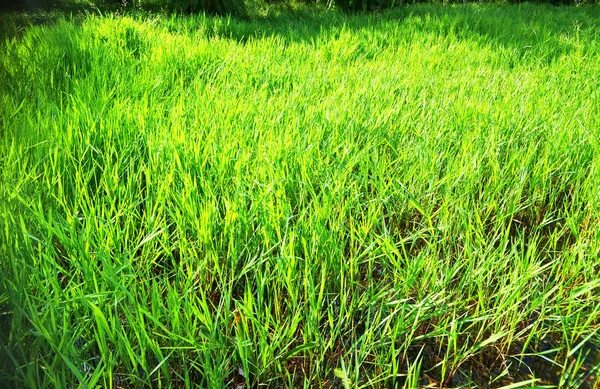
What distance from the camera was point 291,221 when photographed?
1302 millimetres

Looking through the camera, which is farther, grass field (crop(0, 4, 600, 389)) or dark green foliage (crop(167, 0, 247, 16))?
dark green foliage (crop(167, 0, 247, 16))

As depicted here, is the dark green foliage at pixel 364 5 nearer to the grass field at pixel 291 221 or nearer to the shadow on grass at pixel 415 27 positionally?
the shadow on grass at pixel 415 27

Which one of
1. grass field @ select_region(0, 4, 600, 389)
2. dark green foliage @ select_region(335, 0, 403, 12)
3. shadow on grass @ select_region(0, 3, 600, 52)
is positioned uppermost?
dark green foliage @ select_region(335, 0, 403, 12)

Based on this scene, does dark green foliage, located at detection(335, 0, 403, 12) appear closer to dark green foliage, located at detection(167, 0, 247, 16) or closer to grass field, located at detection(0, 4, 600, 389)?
dark green foliage, located at detection(167, 0, 247, 16)

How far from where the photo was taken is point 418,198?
1.41m

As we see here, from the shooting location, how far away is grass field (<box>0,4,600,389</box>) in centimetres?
90

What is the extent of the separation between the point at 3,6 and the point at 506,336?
1081 millimetres

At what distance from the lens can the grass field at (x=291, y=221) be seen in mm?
904

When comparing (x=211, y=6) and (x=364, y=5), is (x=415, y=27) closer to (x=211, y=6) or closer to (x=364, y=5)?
(x=364, y=5)

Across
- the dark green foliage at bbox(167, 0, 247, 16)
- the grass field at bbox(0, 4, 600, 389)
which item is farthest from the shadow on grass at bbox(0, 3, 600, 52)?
the grass field at bbox(0, 4, 600, 389)

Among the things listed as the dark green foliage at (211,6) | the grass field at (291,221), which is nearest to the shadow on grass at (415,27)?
the dark green foliage at (211,6)

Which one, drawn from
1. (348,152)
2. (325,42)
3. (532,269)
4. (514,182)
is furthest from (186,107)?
(325,42)

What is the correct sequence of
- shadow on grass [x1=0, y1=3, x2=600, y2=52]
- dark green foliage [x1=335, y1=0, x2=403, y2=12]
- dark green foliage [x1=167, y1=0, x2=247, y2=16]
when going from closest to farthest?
shadow on grass [x1=0, y1=3, x2=600, y2=52] < dark green foliage [x1=167, y1=0, x2=247, y2=16] < dark green foliage [x1=335, y1=0, x2=403, y2=12]

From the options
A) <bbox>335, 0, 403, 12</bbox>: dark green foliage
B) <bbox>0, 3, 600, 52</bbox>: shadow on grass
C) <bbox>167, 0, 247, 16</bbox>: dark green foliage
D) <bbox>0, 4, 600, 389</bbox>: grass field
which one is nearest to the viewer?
<bbox>0, 4, 600, 389</bbox>: grass field
